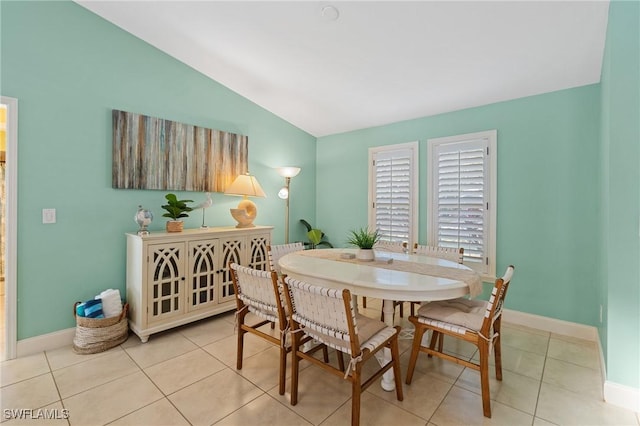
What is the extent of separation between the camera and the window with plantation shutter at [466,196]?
3.20 meters

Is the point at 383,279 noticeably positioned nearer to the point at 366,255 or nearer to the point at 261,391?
the point at 366,255

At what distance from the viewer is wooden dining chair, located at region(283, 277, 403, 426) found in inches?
61.0

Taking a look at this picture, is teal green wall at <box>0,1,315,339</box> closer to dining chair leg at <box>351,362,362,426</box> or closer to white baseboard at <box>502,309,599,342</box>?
dining chair leg at <box>351,362,362,426</box>

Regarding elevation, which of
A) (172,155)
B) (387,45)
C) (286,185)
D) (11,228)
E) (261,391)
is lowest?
(261,391)

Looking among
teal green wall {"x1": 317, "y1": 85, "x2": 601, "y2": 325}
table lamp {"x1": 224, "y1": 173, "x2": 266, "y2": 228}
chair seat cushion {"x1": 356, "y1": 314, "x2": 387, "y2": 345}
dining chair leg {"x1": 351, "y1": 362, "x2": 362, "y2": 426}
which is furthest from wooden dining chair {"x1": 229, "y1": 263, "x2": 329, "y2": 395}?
teal green wall {"x1": 317, "y1": 85, "x2": 601, "y2": 325}

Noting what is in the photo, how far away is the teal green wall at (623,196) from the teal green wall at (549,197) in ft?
3.11

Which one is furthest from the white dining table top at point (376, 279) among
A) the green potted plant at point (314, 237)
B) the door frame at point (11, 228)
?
the door frame at point (11, 228)

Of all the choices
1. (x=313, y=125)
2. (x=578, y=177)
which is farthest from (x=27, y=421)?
(x=578, y=177)

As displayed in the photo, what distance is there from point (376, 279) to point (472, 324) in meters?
0.66

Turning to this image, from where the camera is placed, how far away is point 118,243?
290cm

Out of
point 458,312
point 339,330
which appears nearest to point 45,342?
point 339,330

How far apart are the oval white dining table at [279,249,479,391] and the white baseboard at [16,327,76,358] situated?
2037 mm

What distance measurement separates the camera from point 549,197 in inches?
114

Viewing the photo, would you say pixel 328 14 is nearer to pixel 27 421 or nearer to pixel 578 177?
pixel 578 177
